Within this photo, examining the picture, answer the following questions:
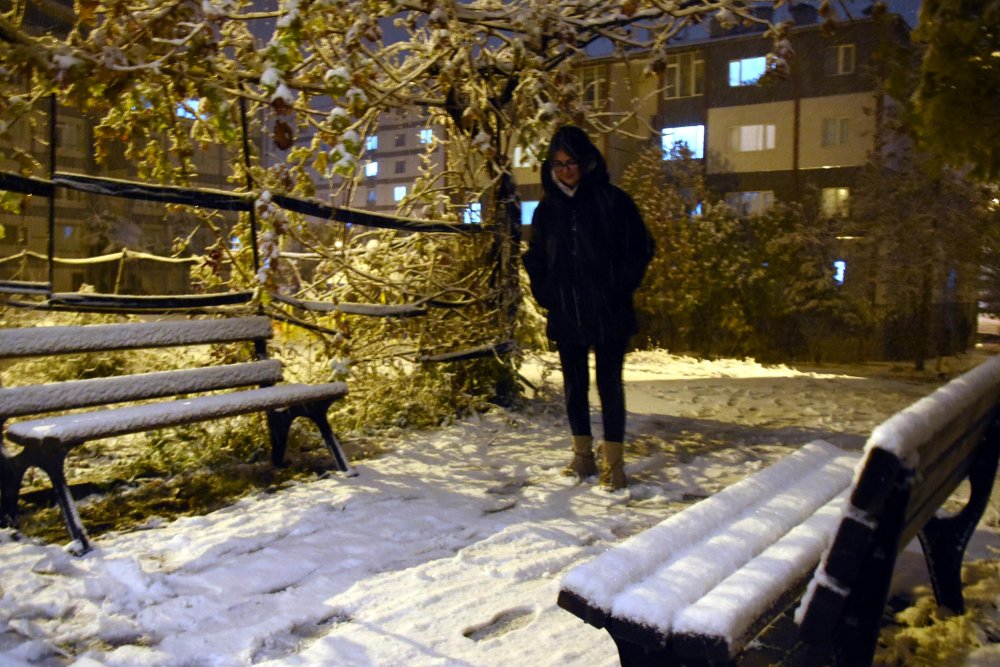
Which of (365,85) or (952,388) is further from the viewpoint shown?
(365,85)

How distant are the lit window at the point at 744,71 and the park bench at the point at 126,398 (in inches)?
356

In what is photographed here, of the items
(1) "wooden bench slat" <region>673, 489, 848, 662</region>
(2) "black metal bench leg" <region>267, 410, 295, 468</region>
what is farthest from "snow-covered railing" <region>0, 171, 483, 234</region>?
(1) "wooden bench slat" <region>673, 489, 848, 662</region>

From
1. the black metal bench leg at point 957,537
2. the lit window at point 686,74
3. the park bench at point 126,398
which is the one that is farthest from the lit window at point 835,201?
the black metal bench leg at point 957,537

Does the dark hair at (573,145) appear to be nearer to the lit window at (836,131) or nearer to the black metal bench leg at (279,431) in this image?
the black metal bench leg at (279,431)

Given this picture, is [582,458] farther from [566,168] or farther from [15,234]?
[15,234]

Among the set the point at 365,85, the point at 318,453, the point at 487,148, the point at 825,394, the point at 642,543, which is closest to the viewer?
the point at 642,543

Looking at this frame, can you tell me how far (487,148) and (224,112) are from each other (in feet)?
7.44

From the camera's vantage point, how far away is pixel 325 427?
4.90 metres

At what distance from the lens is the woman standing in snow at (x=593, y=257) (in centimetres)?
455

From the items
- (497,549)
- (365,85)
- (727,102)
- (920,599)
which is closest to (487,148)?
(365,85)

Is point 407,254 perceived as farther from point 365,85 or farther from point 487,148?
point 365,85

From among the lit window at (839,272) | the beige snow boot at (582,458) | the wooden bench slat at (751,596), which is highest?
the lit window at (839,272)

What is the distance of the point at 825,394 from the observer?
8594 mm

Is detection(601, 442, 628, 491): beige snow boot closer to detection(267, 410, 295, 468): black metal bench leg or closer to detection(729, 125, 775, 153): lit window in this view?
detection(267, 410, 295, 468): black metal bench leg
